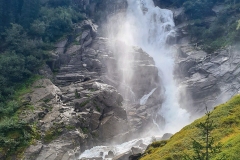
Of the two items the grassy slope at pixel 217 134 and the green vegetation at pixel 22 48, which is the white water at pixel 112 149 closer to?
the green vegetation at pixel 22 48

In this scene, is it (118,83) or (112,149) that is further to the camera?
(118,83)

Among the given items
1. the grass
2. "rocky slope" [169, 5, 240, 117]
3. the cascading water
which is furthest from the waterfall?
the grass

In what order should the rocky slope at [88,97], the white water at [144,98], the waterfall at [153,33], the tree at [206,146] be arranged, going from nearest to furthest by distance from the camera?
the tree at [206,146], the rocky slope at [88,97], the white water at [144,98], the waterfall at [153,33]

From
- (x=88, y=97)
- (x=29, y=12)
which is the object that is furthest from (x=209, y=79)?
(x=29, y=12)

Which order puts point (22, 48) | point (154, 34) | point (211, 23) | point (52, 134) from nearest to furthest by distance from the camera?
1. point (52, 134)
2. point (22, 48)
3. point (211, 23)
4. point (154, 34)

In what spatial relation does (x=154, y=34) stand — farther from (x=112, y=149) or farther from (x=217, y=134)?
(x=217, y=134)

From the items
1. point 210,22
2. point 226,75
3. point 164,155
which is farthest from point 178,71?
point 164,155

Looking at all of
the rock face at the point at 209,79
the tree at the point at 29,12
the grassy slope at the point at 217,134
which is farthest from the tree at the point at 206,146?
the tree at the point at 29,12

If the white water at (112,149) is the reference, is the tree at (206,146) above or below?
below

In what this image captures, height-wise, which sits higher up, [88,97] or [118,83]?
[118,83]

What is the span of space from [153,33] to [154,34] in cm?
38

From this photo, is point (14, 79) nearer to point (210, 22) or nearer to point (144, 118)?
point (144, 118)

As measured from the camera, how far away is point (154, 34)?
2379 inches

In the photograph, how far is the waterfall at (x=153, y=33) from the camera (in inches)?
2012
